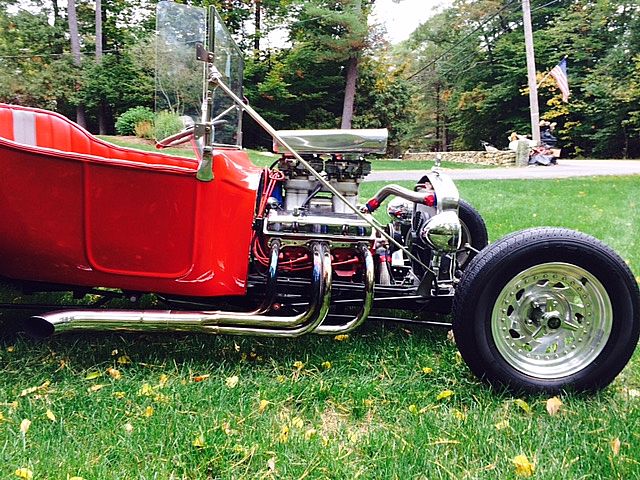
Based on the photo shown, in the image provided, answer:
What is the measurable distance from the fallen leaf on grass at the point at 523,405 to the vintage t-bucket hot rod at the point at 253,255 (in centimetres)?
7

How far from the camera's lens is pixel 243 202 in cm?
239

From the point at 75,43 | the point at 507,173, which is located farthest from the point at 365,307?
the point at 75,43

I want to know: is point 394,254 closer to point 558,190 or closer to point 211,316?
point 211,316

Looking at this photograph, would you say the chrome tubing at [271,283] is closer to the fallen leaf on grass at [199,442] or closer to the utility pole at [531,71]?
the fallen leaf on grass at [199,442]

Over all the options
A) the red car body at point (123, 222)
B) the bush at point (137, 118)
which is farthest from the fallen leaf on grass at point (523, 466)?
the bush at point (137, 118)

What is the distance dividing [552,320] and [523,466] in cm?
76

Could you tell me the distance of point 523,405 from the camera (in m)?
2.17

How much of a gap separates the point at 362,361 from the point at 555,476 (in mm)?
1060

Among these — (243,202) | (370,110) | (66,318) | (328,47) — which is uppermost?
(328,47)

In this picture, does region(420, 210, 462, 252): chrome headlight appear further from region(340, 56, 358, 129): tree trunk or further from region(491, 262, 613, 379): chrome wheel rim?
region(340, 56, 358, 129): tree trunk

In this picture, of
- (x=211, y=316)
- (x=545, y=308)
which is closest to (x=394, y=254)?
(x=545, y=308)

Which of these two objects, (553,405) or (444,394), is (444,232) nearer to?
(444,394)

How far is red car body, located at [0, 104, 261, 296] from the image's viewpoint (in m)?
2.20

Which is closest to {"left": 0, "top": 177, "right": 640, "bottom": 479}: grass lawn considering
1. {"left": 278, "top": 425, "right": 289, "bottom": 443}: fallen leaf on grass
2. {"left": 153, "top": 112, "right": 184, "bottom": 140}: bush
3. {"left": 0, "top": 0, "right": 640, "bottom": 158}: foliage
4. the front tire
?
{"left": 278, "top": 425, "right": 289, "bottom": 443}: fallen leaf on grass
